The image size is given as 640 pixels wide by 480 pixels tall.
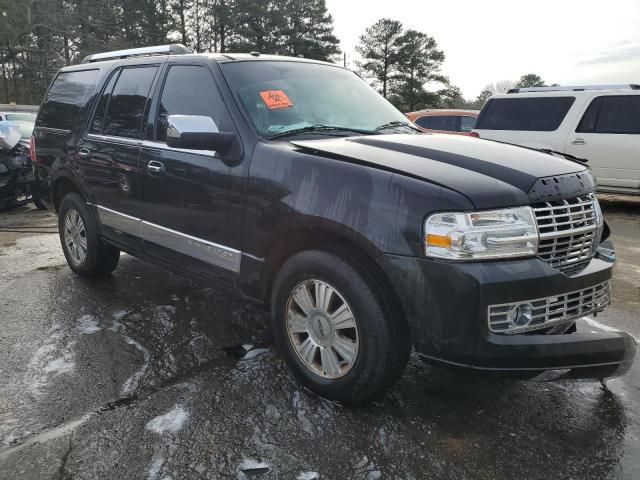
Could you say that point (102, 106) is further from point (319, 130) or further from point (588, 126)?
point (588, 126)

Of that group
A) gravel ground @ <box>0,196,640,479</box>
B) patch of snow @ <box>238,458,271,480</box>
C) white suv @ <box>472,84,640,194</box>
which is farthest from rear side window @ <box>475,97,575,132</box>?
patch of snow @ <box>238,458,271,480</box>

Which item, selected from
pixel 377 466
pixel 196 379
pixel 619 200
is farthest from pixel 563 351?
→ pixel 619 200

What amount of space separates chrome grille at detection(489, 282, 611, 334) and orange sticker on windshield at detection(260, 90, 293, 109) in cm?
182

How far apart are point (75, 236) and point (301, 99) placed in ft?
9.29

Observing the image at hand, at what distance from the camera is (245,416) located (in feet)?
9.05

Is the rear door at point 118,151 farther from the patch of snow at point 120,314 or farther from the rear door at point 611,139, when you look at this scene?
the rear door at point 611,139

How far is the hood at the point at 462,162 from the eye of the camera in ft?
7.82

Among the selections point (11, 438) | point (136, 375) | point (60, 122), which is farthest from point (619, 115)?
point (11, 438)

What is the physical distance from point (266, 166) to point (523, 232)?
1.39 meters

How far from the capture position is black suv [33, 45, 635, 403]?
2334 millimetres

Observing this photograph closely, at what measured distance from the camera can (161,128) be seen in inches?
147

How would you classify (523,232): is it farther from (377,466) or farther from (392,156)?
(377,466)

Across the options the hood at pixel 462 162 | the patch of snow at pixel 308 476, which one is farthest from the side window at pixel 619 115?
the patch of snow at pixel 308 476

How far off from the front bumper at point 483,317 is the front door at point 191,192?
3.85 ft
